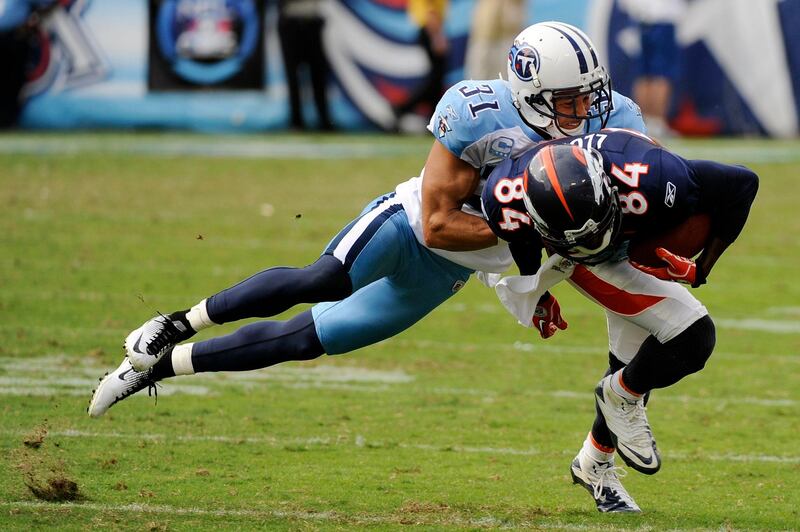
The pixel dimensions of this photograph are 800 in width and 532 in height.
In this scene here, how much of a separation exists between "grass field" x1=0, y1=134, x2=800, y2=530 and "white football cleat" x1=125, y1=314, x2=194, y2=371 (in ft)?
1.24

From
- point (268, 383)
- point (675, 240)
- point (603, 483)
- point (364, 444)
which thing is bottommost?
point (268, 383)

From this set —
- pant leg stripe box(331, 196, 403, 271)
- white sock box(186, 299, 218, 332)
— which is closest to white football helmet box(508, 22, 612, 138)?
pant leg stripe box(331, 196, 403, 271)

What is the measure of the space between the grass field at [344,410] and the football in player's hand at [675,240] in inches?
32.5

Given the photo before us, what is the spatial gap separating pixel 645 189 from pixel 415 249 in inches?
35.1

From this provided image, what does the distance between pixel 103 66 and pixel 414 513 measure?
40.9 ft

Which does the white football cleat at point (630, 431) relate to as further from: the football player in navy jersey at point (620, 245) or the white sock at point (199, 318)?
the white sock at point (199, 318)

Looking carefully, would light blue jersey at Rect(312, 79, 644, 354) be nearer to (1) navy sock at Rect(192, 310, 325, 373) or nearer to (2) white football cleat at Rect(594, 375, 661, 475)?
(1) navy sock at Rect(192, 310, 325, 373)

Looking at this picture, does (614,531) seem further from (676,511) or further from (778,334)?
(778,334)

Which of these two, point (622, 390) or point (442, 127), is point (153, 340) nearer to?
point (442, 127)

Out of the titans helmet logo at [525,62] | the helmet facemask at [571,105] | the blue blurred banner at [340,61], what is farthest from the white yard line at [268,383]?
the blue blurred banner at [340,61]

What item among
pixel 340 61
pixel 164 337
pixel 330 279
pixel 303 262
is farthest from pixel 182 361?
pixel 340 61

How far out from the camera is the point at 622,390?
4.27 meters

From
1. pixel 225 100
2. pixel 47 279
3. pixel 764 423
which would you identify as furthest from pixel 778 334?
pixel 225 100

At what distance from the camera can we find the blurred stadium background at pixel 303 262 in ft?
14.2
